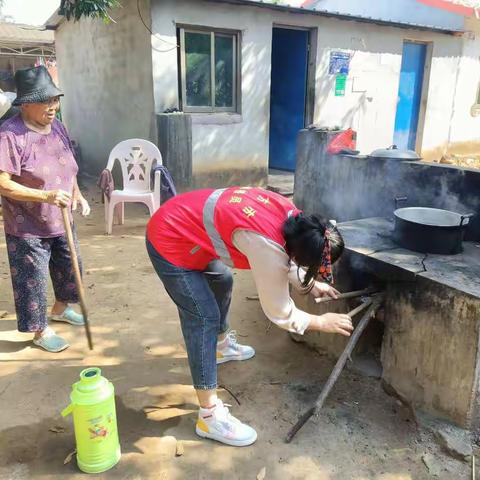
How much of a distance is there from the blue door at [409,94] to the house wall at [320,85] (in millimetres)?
221

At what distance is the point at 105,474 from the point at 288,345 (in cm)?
166

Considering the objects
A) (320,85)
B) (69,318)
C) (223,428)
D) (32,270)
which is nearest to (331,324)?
(223,428)

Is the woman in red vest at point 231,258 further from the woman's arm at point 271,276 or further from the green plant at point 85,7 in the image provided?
the green plant at point 85,7

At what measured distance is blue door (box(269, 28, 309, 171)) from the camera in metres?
9.27

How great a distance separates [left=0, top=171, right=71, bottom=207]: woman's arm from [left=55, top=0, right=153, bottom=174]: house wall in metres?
4.70

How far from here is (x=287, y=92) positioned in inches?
385

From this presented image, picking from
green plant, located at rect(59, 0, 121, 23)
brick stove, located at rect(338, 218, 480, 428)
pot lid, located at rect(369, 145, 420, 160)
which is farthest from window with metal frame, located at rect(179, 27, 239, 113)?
brick stove, located at rect(338, 218, 480, 428)

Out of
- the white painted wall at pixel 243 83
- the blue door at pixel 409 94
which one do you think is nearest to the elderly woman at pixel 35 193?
the white painted wall at pixel 243 83

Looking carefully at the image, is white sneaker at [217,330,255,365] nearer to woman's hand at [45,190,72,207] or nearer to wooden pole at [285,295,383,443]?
wooden pole at [285,295,383,443]

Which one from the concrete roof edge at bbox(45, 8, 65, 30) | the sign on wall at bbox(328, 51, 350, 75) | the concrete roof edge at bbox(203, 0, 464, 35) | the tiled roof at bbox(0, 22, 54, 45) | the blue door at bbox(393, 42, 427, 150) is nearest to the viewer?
the concrete roof edge at bbox(203, 0, 464, 35)

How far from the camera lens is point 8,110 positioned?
5078 millimetres

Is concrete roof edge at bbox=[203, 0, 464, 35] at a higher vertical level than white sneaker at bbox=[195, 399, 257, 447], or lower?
higher

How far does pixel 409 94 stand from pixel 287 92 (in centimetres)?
310

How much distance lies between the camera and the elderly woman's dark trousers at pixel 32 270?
10.1 ft
